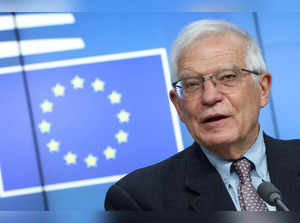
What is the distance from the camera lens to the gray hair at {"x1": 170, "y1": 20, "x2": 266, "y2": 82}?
1415 mm

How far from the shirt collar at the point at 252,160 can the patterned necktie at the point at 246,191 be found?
0.02 m

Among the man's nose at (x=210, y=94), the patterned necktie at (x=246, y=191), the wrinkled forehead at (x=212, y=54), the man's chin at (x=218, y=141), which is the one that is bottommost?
the patterned necktie at (x=246, y=191)

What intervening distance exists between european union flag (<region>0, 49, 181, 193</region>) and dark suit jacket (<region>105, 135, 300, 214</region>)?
5.55 feet

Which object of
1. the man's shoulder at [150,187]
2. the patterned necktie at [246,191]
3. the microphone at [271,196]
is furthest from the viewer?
the man's shoulder at [150,187]

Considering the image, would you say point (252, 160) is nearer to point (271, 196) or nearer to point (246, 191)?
point (246, 191)

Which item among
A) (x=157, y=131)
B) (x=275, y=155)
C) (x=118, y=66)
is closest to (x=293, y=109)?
(x=157, y=131)

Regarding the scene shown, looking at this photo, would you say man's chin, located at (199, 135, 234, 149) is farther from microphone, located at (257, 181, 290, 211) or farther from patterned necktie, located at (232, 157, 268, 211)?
microphone, located at (257, 181, 290, 211)

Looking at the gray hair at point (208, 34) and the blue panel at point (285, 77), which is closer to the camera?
the gray hair at point (208, 34)

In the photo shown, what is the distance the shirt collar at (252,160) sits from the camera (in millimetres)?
1339

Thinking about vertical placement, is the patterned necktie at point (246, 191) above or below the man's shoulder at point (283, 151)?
below

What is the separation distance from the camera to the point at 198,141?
4.41 feet

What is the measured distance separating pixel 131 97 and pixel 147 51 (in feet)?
1.11

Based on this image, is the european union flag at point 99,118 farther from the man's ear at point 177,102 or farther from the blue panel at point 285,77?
the man's ear at point 177,102

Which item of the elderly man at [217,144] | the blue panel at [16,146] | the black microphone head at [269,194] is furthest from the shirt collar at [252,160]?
the blue panel at [16,146]
